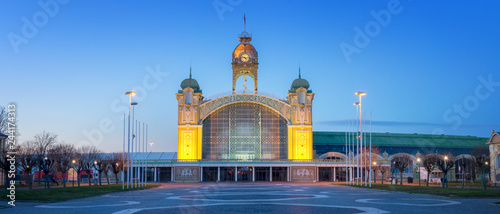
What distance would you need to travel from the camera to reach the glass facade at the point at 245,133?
373 feet

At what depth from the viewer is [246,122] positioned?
11438cm

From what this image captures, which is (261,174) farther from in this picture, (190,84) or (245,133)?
(190,84)

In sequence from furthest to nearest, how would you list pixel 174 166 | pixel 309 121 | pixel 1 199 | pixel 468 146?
pixel 468 146 → pixel 309 121 → pixel 174 166 → pixel 1 199

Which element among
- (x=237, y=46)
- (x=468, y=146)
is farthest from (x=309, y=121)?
(x=468, y=146)

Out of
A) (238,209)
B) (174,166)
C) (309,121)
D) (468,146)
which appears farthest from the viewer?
(468,146)

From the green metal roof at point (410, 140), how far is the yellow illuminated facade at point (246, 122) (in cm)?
1852

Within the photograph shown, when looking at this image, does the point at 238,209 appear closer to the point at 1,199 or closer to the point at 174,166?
the point at 1,199

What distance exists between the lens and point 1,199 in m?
38.5

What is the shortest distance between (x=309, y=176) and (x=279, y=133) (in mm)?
13726

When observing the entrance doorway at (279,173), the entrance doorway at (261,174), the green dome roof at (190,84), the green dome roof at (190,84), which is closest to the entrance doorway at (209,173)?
the entrance doorway at (261,174)

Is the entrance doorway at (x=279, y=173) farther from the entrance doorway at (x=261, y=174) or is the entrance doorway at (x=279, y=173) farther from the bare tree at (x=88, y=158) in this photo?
the bare tree at (x=88, y=158)

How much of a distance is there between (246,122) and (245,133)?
2.54 meters

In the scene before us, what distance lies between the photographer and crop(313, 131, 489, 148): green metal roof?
13275cm

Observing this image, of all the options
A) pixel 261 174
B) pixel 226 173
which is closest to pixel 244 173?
pixel 261 174
